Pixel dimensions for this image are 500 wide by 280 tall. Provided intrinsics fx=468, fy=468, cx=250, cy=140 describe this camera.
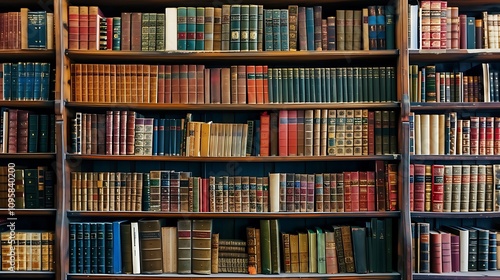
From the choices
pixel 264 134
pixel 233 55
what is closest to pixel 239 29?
pixel 233 55

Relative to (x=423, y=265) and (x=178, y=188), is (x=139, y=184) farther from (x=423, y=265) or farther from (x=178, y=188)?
(x=423, y=265)

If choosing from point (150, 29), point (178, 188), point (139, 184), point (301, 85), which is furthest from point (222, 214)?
point (150, 29)

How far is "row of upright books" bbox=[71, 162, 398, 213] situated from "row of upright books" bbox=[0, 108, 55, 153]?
0.89ft

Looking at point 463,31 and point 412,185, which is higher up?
point 463,31

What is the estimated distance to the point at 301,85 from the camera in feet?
8.66

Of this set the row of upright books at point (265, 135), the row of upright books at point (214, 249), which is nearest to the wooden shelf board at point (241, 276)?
the row of upright books at point (214, 249)

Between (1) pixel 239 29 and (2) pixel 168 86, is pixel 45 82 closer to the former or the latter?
(2) pixel 168 86

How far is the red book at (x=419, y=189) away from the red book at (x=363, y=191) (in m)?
0.27

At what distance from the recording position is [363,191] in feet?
8.65

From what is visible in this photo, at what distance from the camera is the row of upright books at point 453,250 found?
8.50 feet

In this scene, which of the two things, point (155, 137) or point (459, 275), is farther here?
point (155, 137)

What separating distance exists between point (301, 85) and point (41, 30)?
1.49 m

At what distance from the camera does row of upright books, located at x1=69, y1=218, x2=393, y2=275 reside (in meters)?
2.61

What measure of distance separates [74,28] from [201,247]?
4.67 feet
